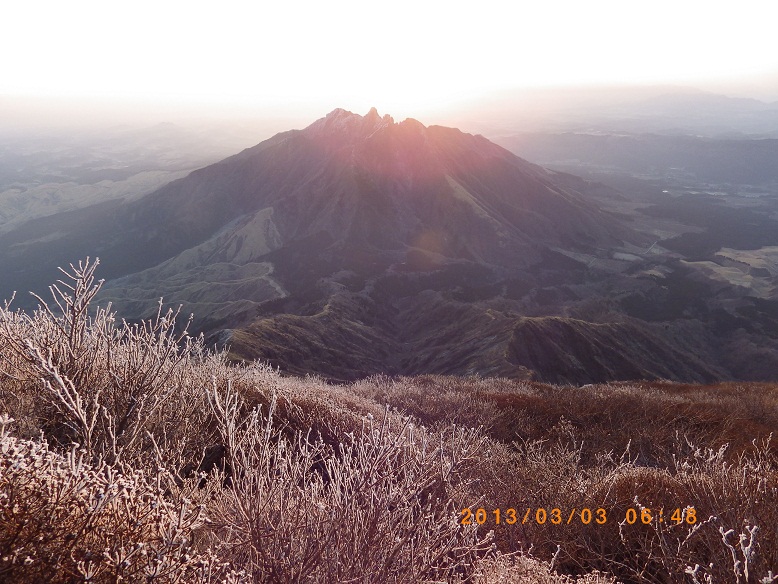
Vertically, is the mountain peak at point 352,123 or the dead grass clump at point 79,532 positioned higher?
the mountain peak at point 352,123

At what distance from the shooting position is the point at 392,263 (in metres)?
123

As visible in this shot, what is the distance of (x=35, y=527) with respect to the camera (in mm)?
2963

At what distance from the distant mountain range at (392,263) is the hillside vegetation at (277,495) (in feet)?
150

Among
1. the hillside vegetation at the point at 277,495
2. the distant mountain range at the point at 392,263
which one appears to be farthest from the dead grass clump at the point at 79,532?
the distant mountain range at the point at 392,263

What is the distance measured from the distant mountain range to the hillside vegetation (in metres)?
45.7

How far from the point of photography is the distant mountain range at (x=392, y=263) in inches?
2938

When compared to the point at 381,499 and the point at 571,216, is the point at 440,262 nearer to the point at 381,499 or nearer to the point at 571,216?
the point at 571,216

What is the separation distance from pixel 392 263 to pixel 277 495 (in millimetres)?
119463

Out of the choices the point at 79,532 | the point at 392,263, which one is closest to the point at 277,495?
the point at 79,532
